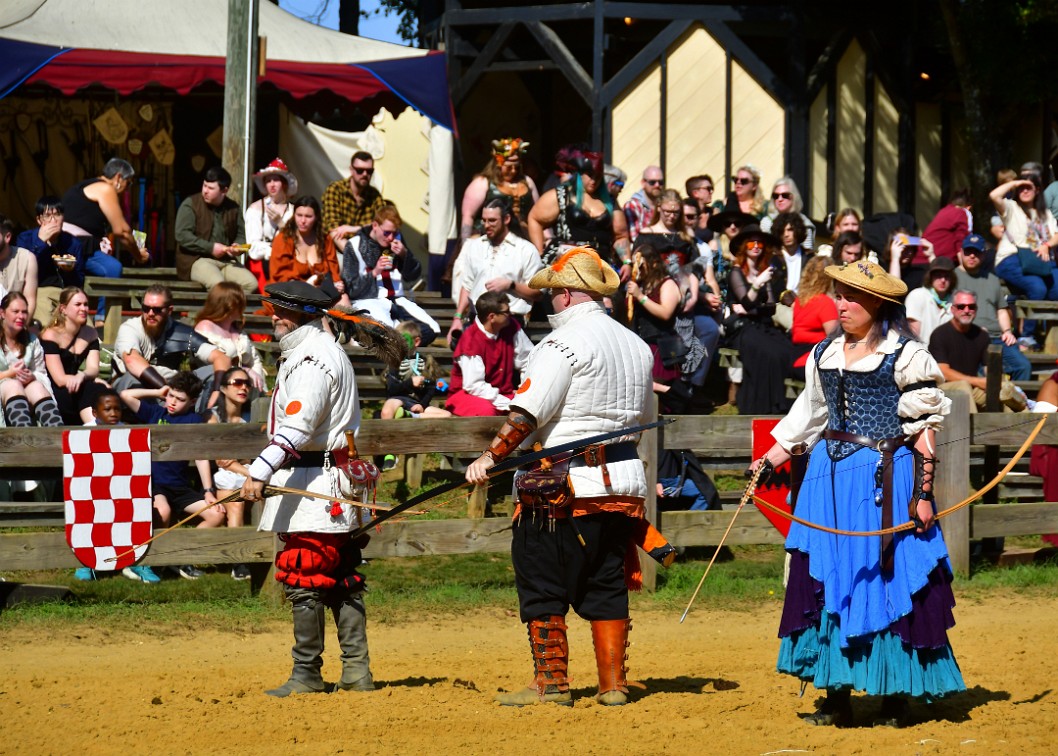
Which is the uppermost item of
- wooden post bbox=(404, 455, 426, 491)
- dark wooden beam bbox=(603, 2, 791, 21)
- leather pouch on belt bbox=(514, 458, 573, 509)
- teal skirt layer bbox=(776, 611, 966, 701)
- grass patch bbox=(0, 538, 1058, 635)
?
dark wooden beam bbox=(603, 2, 791, 21)

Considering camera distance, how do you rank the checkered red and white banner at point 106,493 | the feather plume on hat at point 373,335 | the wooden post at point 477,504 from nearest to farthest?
the feather plume on hat at point 373,335, the checkered red and white banner at point 106,493, the wooden post at point 477,504

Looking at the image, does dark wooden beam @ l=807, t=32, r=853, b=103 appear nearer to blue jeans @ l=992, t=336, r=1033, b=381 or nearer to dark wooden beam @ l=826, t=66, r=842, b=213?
dark wooden beam @ l=826, t=66, r=842, b=213

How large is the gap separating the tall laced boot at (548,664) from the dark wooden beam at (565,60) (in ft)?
35.4

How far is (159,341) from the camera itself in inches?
394

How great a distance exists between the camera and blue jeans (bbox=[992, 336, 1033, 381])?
488 inches

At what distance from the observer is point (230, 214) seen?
12508mm

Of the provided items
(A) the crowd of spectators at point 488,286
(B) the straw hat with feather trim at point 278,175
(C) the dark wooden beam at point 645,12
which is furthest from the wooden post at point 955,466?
(C) the dark wooden beam at point 645,12

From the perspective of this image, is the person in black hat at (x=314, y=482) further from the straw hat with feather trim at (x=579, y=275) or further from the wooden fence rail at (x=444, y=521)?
the wooden fence rail at (x=444, y=521)

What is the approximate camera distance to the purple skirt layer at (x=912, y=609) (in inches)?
224

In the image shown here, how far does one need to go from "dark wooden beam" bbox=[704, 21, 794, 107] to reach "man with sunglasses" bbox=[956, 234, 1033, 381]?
13.3 ft

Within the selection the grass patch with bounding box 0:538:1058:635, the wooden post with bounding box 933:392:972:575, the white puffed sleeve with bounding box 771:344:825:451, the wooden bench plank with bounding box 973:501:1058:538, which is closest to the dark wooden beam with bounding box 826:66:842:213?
the grass patch with bounding box 0:538:1058:635

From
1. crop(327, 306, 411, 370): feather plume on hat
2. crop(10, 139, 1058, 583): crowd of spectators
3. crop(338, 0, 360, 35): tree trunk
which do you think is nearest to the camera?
crop(327, 306, 411, 370): feather plume on hat

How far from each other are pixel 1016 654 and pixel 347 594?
331cm

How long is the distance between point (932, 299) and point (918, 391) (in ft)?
20.9
